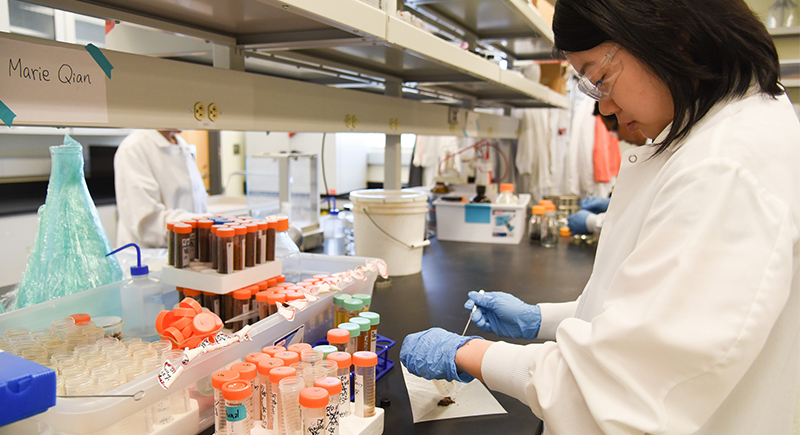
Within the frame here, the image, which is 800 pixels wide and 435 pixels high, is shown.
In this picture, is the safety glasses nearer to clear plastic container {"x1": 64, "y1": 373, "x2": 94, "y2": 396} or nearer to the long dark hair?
the long dark hair

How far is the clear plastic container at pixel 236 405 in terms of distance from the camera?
2.40ft

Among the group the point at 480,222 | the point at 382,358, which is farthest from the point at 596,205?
the point at 382,358

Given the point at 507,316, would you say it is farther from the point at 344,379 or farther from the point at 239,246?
the point at 239,246

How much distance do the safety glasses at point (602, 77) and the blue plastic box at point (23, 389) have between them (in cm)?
84

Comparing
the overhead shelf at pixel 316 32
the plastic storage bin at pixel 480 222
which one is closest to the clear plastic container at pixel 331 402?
the overhead shelf at pixel 316 32

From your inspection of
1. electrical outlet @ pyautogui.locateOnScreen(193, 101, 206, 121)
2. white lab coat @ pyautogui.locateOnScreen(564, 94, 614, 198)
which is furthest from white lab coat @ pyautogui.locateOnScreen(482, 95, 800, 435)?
white lab coat @ pyautogui.locateOnScreen(564, 94, 614, 198)

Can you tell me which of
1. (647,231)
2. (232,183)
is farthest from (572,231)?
(232,183)

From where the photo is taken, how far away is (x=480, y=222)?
2.77 metres

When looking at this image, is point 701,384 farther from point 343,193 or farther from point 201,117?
point 343,193

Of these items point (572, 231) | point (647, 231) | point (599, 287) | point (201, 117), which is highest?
point (201, 117)

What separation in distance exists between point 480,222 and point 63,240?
6.59 ft

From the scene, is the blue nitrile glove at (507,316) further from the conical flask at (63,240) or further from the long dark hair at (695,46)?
the conical flask at (63,240)

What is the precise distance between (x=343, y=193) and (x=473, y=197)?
2669 mm

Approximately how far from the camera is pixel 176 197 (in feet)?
8.66
